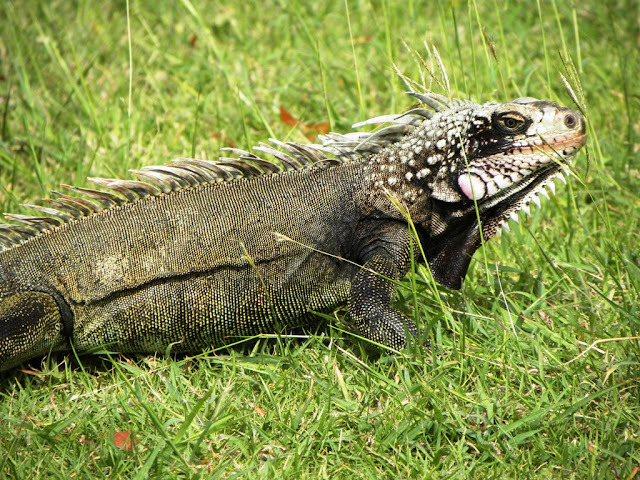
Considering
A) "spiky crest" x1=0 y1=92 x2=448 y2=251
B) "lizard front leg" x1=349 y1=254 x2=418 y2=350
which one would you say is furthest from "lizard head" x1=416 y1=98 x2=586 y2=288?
"lizard front leg" x1=349 y1=254 x2=418 y2=350

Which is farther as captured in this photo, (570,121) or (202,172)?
(202,172)

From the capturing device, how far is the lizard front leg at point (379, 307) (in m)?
3.58

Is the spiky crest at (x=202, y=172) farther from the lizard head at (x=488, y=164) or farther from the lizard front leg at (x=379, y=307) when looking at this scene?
the lizard front leg at (x=379, y=307)

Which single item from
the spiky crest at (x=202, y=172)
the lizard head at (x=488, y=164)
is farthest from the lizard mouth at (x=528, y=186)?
the spiky crest at (x=202, y=172)

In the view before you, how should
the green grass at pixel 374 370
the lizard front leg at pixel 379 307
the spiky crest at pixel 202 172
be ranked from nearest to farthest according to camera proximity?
the green grass at pixel 374 370
the lizard front leg at pixel 379 307
the spiky crest at pixel 202 172

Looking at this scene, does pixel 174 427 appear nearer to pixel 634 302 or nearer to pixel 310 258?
pixel 310 258

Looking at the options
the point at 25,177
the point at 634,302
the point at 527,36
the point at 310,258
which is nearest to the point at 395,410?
the point at 310,258

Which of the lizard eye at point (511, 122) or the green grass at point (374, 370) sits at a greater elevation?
the lizard eye at point (511, 122)

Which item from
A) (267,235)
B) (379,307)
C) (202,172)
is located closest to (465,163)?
(379,307)

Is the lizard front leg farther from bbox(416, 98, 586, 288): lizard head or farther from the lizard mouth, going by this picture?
the lizard mouth

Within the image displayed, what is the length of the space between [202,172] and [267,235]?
1.75 ft

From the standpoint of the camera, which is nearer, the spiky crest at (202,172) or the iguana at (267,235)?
the iguana at (267,235)

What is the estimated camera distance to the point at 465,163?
368 cm

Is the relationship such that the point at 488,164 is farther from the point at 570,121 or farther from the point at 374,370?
the point at 374,370
